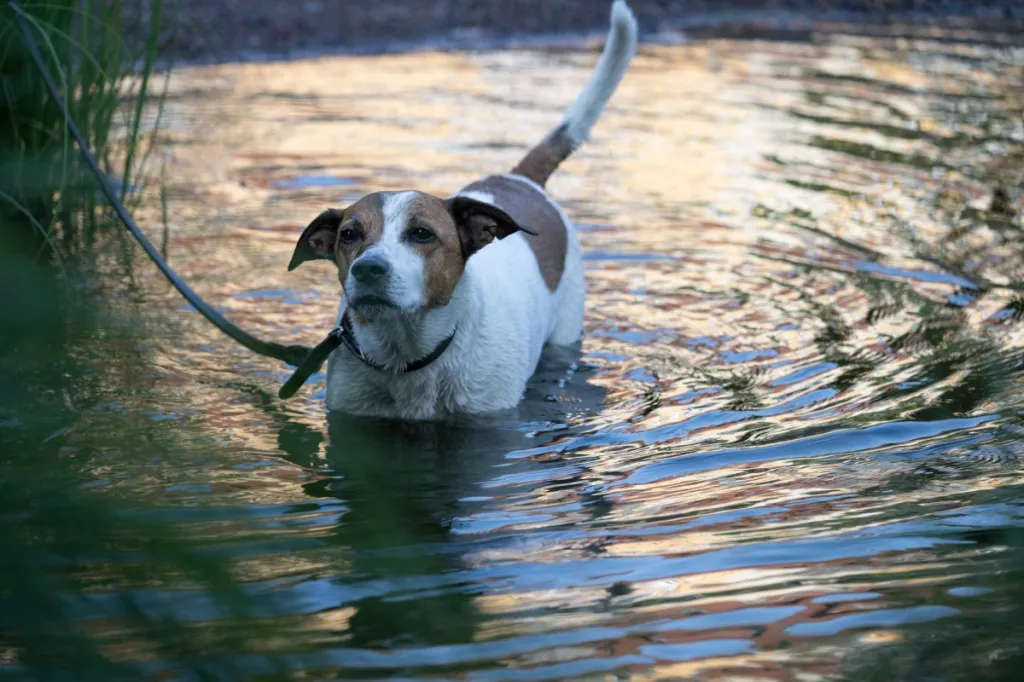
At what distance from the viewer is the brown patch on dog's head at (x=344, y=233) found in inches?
155

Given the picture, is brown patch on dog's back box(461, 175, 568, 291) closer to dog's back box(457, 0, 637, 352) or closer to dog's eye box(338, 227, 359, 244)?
dog's back box(457, 0, 637, 352)

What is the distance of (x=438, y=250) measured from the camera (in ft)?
13.3

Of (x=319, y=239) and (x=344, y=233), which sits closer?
(x=344, y=233)

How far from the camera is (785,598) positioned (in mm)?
2715

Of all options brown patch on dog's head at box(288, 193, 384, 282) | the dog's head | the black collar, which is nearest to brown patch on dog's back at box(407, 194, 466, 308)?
the dog's head

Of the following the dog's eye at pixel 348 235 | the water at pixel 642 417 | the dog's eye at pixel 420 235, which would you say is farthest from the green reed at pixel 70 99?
the dog's eye at pixel 420 235

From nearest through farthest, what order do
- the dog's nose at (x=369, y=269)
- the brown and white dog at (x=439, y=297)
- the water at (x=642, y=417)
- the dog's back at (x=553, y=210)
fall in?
the water at (x=642, y=417) → the dog's nose at (x=369, y=269) → the brown and white dog at (x=439, y=297) → the dog's back at (x=553, y=210)

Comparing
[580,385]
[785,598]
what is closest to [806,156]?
[580,385]

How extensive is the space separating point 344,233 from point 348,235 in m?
0.02

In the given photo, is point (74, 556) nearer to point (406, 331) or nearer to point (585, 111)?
point (406, 331)

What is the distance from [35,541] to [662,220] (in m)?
6.04

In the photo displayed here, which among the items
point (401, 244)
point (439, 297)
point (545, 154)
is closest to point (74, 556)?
point (401, 244)

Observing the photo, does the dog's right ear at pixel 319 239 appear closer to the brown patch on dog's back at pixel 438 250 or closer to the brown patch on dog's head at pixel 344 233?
the brown patch on dog's head at pixel 344 233

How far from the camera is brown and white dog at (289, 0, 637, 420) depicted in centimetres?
393
